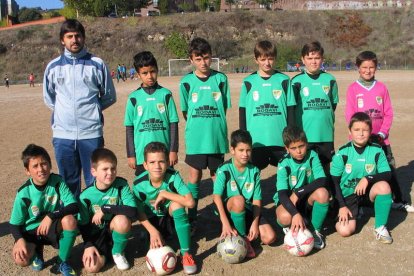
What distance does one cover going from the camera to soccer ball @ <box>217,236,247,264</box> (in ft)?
13.7

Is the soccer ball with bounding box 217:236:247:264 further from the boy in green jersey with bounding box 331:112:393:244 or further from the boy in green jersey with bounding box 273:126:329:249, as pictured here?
the boy in green jersey with bounding box 331:112:393:244

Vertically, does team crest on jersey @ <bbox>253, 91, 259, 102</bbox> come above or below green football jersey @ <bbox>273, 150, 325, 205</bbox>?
above

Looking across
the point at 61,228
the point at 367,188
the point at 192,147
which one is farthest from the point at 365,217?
the point at 61,228

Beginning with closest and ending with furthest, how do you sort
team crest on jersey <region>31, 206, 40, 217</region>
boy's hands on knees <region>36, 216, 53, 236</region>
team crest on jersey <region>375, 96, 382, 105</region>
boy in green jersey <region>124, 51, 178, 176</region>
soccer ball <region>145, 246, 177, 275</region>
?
1. soccer ball <region>145, 246, 177, 275</region>
2. boy's hands on knees <region>36, 216, 53, 236</region>
3. team crest on jersey <region>31, 206, 40, 217</region>
4. boy in green jersey <region>124, 51, 178, 176</region>
5. team crest on jersey <region>375, 96, 382, 105</region>

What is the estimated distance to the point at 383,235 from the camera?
4.54 metres

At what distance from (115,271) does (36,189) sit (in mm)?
1014

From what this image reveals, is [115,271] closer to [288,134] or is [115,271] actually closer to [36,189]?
[36,189]

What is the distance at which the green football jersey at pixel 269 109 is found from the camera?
5.23 meters

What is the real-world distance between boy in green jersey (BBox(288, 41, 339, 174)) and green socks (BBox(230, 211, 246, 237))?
4.59 ft

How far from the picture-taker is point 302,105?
5.47 metres

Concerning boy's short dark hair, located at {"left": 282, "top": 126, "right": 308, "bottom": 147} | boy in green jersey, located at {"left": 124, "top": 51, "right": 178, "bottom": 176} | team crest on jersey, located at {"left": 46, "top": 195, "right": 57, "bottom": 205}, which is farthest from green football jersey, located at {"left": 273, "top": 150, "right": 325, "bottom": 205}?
team crest on jersey, located at {"left": 46, "top": 195, "right": 57, "bottom": 205}

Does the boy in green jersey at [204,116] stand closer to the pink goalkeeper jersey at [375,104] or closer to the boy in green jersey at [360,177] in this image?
the boy in green jersey at [360,177]

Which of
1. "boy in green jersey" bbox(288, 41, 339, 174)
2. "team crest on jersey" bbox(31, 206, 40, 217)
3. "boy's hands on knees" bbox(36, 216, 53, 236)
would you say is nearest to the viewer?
"boy's hands on knees" bbox(36, 216, 53, 236)

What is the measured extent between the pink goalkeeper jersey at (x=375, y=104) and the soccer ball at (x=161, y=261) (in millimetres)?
2800
